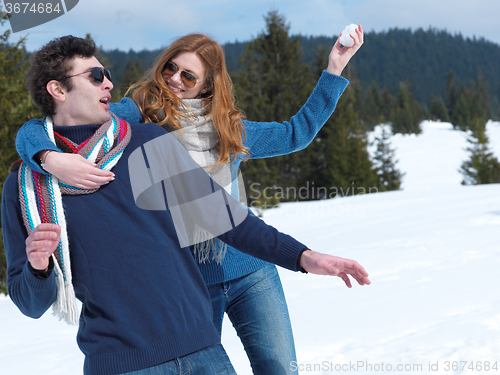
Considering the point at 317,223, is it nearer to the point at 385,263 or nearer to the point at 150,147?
the point at 385,263

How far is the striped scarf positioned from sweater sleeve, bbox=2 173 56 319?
32mm

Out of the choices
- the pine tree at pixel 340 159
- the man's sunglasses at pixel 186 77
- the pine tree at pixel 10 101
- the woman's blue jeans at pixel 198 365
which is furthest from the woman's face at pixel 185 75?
the pine tree at pixel 340 159

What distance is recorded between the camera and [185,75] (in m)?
2.30

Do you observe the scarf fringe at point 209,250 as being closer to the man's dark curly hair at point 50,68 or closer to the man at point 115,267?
the man at point 115,267

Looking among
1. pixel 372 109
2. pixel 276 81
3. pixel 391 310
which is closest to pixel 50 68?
pixel 391 310

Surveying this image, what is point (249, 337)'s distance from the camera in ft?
6.93

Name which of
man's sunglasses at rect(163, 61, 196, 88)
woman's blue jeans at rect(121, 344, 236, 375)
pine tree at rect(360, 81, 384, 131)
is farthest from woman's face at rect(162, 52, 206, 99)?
pine tree at rect(360, 81, 384, 131)

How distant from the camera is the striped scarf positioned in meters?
1.43

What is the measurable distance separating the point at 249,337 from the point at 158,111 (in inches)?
41.4

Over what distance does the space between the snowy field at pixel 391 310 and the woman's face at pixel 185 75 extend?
4.49 feet

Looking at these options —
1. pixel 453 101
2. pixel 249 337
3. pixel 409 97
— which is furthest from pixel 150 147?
pixel 453 101

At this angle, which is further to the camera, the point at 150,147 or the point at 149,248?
the point at 150,147

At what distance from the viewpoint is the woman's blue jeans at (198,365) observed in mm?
1396

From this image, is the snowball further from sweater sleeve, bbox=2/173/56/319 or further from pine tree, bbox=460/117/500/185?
pine tree, bbox=460/117/500/185
